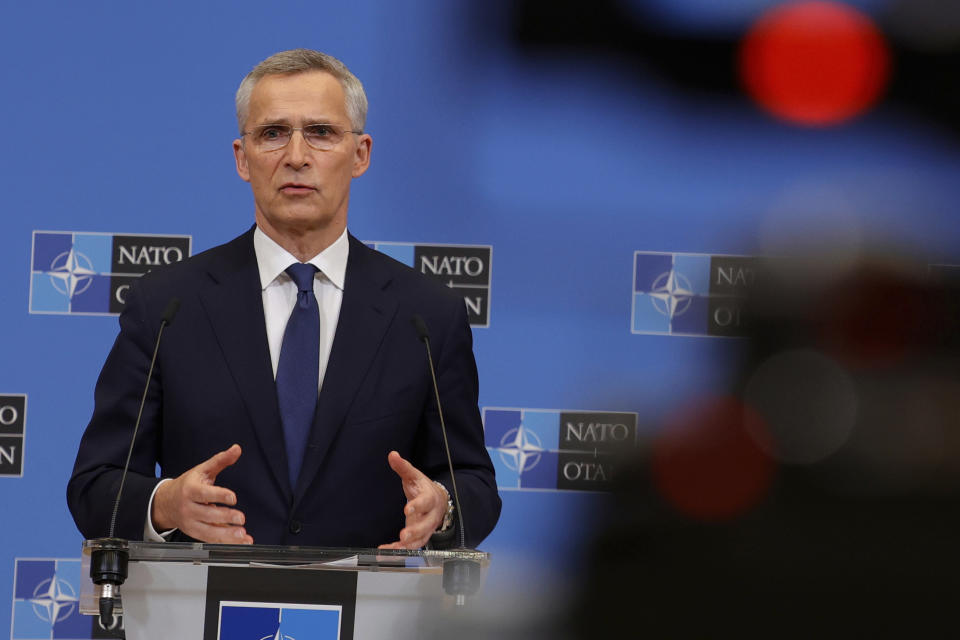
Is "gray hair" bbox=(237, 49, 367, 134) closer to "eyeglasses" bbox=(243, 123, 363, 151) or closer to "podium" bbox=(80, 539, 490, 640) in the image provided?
"eyeglasses" bbox=(243, 123, 363, 151)

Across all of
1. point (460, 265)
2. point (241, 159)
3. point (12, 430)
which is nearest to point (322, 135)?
point (241, 159)

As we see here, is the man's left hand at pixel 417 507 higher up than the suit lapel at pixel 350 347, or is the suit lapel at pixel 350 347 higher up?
the suit lapel at pixel 350 347

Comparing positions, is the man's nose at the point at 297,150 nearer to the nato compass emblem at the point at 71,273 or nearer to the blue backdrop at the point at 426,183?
the blue backdrop at the point at 426,183

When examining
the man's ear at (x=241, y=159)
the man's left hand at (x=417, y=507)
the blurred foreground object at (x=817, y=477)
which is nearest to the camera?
the man's left hand at (x=417, y=507)

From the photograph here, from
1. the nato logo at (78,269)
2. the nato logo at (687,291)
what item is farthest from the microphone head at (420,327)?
the nato logo at (78,269)

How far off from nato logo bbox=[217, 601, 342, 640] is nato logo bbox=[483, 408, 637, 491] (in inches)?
70.1

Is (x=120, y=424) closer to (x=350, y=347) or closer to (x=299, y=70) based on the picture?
(x=350, y=347)

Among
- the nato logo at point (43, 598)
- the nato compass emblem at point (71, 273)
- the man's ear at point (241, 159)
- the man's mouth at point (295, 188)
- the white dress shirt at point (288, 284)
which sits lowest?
the nato logo at point (43, 598)

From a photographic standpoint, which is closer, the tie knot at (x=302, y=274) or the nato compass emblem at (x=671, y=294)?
the tie knot at (x=302, y=274)

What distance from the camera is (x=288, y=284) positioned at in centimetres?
237

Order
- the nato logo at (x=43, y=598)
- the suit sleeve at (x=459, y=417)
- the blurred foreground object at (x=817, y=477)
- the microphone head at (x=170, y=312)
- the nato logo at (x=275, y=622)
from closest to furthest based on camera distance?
1. the nato logo at (x=275, y=622)
2. the microphone head at (x=170, y=312)
3. the suit sleeve at (x=459, y=417)
4. the blurred foreground object at (x=817, y=477)
5. the nato logo at (x=43, y=598)

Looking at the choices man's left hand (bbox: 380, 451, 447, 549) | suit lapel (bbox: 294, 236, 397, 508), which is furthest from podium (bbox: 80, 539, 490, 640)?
suit lapel (bbox: 294, 236, 397, 508)

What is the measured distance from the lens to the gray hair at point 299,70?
2361mm

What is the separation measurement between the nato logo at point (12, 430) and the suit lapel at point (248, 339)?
4.51 feet
